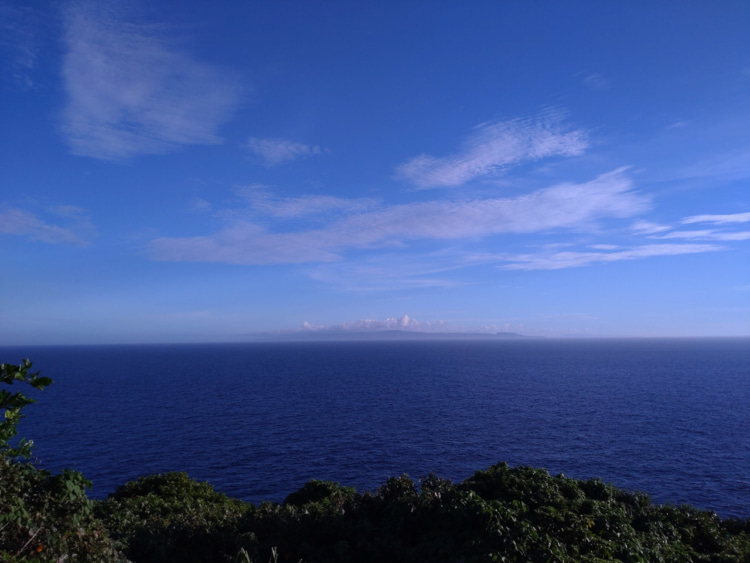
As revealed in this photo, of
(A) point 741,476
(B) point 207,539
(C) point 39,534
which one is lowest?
(A) point 741,476

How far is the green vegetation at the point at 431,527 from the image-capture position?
12141 mm

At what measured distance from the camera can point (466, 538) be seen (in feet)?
56.1

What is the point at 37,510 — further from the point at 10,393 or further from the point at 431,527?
the point at 431,527

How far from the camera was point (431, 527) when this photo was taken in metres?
19.1

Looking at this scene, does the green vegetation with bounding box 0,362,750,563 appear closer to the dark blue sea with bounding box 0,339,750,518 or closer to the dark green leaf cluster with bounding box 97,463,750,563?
the dark green leaf cluster with bounding box 97,463,750,563

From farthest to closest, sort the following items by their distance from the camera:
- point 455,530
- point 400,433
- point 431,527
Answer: point 400,433, point 431,527, point 455,530

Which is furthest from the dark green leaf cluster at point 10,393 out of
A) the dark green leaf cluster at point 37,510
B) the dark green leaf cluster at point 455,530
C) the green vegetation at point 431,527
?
the dark green leaf cluster at point 455,530

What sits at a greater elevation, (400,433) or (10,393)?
(10,393)

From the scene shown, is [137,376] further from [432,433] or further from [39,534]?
[39,534]

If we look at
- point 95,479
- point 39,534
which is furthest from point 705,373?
point 39,534

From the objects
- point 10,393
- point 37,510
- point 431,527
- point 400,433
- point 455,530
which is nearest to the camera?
point 10,393

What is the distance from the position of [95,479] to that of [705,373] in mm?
190581

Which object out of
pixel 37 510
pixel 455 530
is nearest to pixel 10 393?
pixel 37 510

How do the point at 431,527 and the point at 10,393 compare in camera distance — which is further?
the point at 431,527
